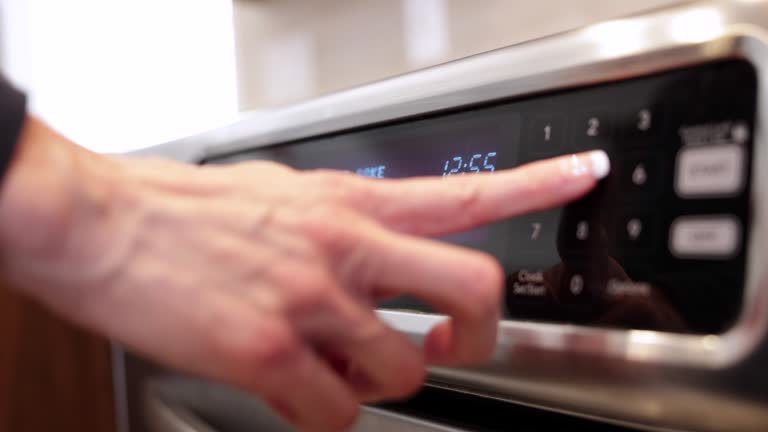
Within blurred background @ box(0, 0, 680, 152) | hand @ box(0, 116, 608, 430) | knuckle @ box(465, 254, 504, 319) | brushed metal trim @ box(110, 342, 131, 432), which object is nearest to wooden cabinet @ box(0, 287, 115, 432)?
brushed metal trim @ box(110, 342, 131, 432)

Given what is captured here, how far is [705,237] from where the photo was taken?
218mm

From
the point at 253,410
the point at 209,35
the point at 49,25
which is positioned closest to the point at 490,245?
the point at 253,410

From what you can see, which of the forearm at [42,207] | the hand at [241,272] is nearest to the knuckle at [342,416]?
the hand at [241,272]

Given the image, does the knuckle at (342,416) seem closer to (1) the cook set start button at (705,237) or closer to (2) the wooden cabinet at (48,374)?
(1) the cook set start button at (705,237)

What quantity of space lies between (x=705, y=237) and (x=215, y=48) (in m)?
0.62

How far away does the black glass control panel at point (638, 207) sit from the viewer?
215mm

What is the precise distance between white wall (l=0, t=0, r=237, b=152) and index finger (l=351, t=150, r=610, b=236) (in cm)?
42

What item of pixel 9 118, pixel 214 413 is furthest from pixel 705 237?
pixel 214 413

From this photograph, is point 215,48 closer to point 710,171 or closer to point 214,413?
point 214,413

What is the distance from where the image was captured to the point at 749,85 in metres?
0.21

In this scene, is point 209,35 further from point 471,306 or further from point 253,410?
point 471,306

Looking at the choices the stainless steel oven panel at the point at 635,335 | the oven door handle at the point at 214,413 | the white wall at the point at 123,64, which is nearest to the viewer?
the stainless steel oven panel at the point at 635,335

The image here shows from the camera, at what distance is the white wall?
2.35ft

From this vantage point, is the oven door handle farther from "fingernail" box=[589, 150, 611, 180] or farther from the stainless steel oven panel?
"fingernail" box=[589, 150, 611, 180]
